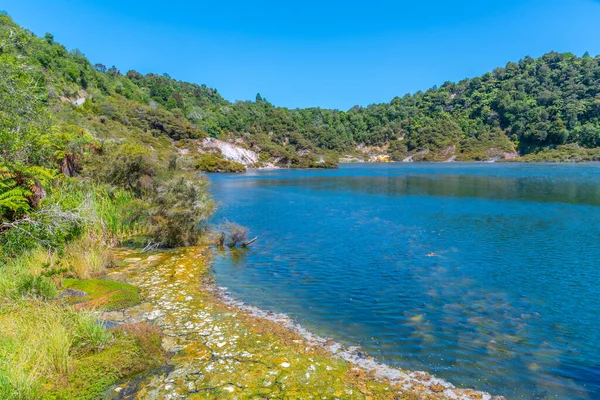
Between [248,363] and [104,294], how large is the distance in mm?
7165

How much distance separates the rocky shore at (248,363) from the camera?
25.5 ft

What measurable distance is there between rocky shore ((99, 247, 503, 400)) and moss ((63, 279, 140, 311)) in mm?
466

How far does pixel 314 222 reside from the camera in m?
32.3

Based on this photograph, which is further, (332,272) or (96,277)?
(332,272)

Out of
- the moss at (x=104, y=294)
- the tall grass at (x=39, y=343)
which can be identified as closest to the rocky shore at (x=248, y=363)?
the moss at (x=104, y=294)

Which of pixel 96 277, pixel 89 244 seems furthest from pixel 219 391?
pixel 89 244

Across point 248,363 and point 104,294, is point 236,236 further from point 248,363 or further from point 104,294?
point 248,363

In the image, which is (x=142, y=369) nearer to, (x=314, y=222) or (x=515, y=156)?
(x=314, y=222)

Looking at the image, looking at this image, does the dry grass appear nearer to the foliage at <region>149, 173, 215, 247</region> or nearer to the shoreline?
the foliage at <region>149, 173, 215, 247</region>

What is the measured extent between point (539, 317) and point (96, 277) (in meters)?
17.4

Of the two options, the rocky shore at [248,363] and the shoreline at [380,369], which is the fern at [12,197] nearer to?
the rocky shore at [248,363]

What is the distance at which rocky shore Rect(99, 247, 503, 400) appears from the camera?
776 cm

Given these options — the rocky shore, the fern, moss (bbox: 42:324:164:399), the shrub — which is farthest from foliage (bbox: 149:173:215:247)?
moss (bbox: 42:324:164:399)

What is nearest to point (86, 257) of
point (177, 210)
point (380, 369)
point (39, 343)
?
point (177, 210)
